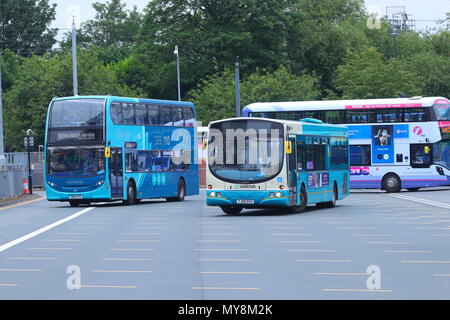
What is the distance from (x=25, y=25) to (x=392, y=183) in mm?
67761

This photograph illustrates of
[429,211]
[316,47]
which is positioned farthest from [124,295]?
[316,47]

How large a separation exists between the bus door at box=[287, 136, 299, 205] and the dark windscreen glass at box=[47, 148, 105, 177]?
8.56 meters

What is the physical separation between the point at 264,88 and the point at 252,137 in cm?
4048

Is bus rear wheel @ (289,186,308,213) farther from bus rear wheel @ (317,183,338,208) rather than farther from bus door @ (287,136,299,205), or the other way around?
bus rear wheel @ (317,183,338,208)

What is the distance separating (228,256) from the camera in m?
16.4

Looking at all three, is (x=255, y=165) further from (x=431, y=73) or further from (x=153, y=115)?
(x=431, y=73)

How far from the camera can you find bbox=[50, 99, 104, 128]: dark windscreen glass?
114 ft

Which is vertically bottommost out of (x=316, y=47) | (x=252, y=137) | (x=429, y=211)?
(x=429, y=211)

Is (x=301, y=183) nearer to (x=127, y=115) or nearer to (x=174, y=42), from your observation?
(x=127, y=115)

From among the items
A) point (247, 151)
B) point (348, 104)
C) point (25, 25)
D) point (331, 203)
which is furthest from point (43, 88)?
point (247, 151)

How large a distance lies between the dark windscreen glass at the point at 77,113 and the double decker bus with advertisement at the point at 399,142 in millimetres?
14680

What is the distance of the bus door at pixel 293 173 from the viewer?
2834 cm

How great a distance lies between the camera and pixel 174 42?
77625 mm

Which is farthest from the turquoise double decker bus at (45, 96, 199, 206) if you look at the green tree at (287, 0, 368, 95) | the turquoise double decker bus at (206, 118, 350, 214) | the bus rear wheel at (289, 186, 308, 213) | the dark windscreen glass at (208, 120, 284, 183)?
the green tree at (287, 0, 368, 95)
